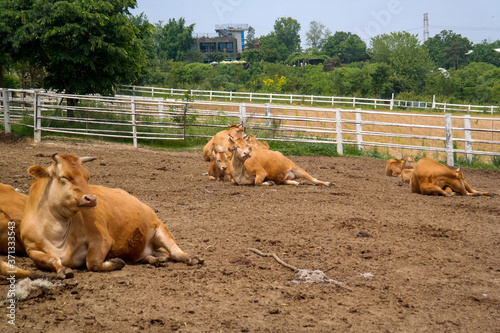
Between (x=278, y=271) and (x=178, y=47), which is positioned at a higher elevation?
(x=178, y=47)

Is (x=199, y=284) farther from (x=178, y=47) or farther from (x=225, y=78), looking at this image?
(x=178, y=47)

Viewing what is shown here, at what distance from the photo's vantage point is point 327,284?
5129mm

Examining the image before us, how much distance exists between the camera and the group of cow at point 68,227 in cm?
477

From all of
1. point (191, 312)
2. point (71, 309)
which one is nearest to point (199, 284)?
point (191, 312)

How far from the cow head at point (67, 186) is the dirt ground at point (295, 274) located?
61 centimetres

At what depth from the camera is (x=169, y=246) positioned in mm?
5652

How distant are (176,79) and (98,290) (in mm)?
49279

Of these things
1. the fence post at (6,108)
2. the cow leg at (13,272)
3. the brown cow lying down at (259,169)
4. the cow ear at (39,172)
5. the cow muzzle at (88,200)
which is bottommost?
the cow leg at (13,272)

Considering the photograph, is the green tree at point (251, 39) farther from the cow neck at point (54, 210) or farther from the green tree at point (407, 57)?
the cow neck at point (54, 210)

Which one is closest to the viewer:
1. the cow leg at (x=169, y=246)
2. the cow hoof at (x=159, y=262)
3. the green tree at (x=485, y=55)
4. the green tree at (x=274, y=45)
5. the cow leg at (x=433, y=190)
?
the cow hoof at (x=159, y=262)

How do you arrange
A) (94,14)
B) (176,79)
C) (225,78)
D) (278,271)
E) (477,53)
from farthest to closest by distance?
1. (477,53)
2. (225,78)
3. (176,79)
4. (94,14)
5. (278,271)

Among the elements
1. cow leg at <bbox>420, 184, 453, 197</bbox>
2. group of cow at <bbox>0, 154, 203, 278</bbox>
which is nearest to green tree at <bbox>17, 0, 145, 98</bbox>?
cow leg at <bbox>420, 184, 453, 197</bbox>

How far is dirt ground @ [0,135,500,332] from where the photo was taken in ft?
13.7

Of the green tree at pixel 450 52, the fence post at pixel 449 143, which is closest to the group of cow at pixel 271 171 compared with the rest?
the fence post at pixel 449 143
